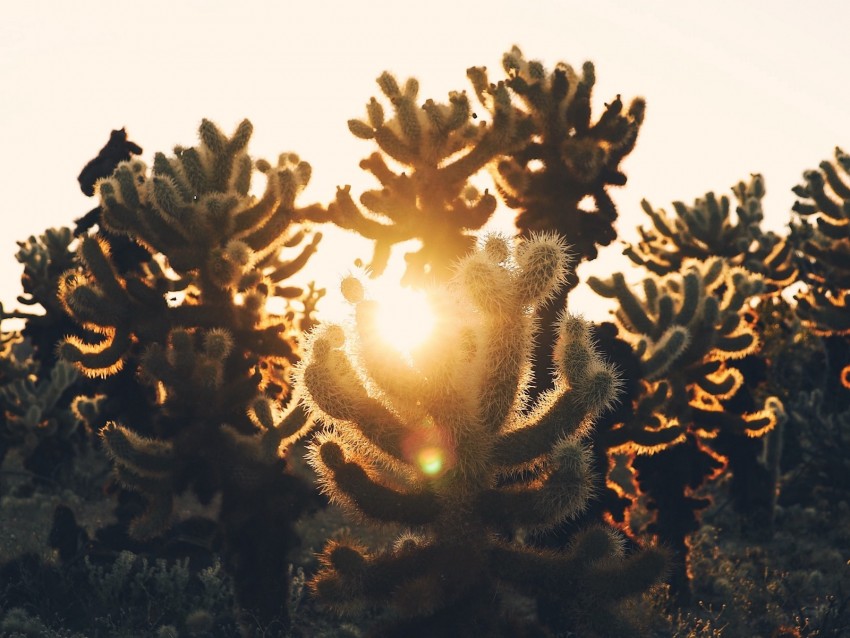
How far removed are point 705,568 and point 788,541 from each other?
2576 millimetres

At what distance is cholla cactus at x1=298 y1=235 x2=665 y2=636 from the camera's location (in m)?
6.19

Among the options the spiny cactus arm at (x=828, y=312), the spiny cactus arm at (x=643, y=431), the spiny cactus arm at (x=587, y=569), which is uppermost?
the spiny cactus arm at (x=828, y=312)

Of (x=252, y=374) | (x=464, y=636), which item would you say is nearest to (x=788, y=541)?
(x=252, y=374)

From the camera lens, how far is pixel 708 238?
18188mm

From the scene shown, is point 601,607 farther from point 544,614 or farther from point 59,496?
point 59,496

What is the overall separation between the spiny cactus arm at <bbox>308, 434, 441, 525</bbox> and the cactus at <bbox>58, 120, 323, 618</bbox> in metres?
3.69

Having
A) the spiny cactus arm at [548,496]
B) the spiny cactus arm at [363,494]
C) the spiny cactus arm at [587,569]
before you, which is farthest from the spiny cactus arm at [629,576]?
the spiny cactus arm at [363,494]

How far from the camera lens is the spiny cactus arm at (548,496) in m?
6.21

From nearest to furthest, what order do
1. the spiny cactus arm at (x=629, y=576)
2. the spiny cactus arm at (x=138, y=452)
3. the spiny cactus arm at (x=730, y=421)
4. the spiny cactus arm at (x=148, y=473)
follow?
the spiny cactus arm at (x=629, y=576), the spiny cactus arm at (x=138, y=452), the spiny cactus arm at (x=148, y=473), the spiny cactus arm at (x=730, y=421)

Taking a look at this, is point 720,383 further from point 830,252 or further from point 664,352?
point 830,252

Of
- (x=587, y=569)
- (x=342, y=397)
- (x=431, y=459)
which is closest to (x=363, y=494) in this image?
(x=431, y=459)

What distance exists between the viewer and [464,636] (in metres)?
6.42

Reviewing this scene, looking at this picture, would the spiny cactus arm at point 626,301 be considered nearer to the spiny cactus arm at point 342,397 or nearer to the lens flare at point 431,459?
the lens flare at point 431,459

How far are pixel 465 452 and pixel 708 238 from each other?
43.4 ft
